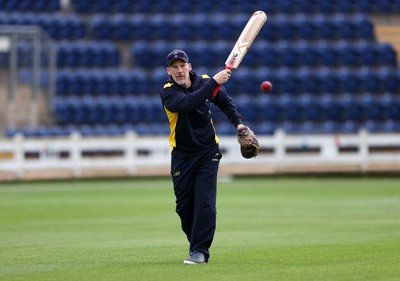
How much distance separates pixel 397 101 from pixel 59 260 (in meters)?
24.9

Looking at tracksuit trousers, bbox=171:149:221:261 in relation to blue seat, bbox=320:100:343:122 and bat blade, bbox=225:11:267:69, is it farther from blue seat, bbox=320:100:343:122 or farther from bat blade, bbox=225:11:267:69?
blue seat, bbox=320:100:343:122

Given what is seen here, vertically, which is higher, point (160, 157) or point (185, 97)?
point (185, 97)

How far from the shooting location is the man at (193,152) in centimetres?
1046

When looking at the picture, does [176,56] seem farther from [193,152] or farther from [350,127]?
[350,127]

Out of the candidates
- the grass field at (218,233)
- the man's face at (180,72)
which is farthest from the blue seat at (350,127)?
the man's face at (180,72)

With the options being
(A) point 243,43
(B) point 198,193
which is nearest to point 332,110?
(A) point 243,43

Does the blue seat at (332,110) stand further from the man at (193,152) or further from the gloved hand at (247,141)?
the man at (193,152)

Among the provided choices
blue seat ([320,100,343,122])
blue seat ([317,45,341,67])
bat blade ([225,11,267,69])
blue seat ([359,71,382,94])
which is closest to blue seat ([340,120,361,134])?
blue seat ([320,100,343,122])

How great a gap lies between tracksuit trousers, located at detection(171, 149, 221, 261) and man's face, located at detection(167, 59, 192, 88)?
0.80 m

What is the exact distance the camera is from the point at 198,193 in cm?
1056

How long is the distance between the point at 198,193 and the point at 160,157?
20161 mm

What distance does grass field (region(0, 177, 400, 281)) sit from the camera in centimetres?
982

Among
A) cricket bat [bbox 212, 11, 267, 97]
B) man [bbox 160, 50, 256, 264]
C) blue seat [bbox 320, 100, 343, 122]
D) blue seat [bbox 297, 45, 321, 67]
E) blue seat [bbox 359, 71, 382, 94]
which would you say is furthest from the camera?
blue seat [bbox 297, 45, 321, 67]

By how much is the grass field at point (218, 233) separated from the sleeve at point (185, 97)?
1.65 meters
